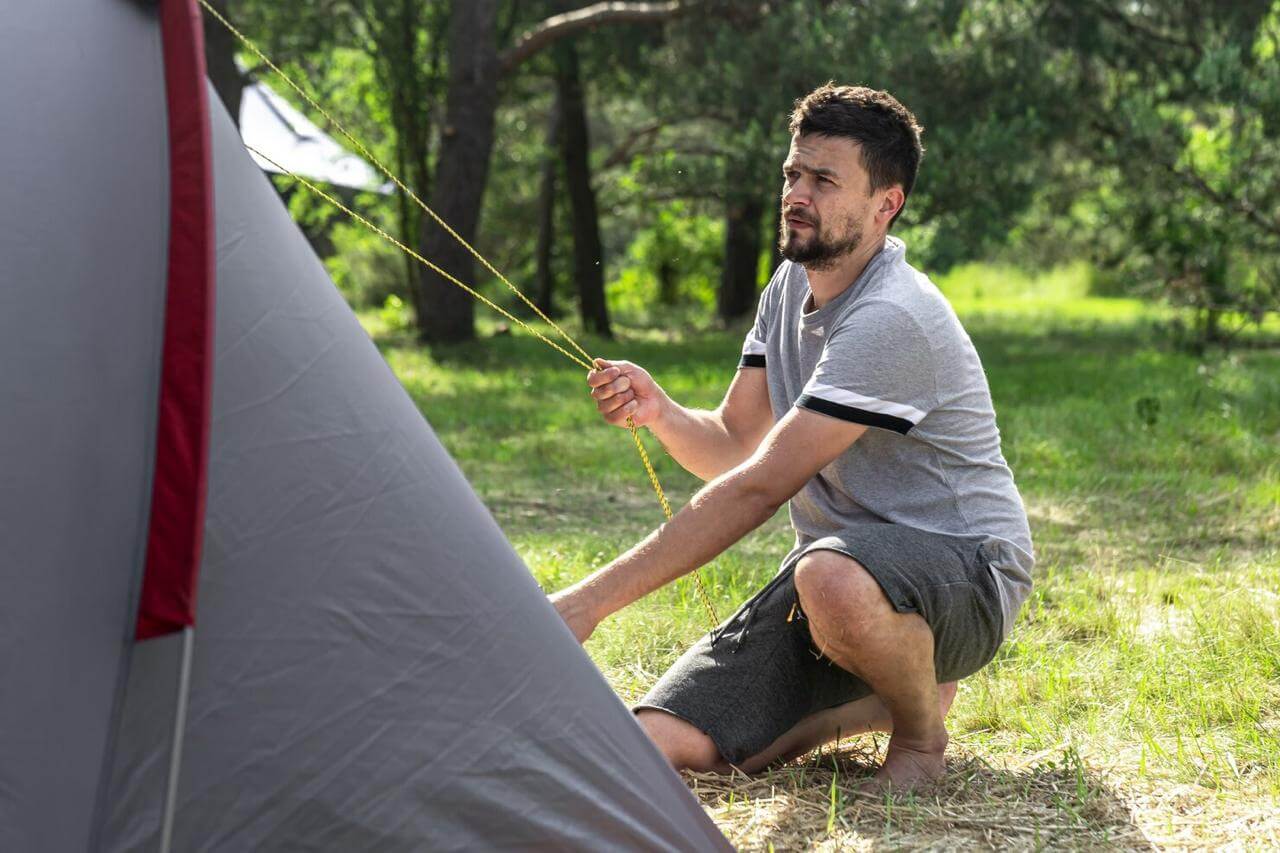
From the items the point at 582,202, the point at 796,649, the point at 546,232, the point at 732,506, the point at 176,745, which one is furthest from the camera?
the point at 546,232

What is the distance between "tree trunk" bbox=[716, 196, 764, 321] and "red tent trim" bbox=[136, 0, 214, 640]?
14.3 meters

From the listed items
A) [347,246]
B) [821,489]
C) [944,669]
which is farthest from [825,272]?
[347,246]

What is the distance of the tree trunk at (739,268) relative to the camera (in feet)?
55.2

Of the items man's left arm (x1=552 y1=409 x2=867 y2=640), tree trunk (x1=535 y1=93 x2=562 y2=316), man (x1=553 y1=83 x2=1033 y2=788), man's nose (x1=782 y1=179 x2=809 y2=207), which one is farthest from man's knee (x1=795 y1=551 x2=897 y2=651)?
tree trunk (x1=535 y1=93 x2=562 y2=316)

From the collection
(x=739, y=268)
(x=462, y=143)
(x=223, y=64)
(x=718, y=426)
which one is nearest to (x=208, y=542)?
(x=718, y=426)

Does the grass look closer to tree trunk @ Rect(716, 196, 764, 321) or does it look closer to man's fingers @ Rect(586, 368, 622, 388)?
man's fingers @ Rect(586, 368, 622, 388)

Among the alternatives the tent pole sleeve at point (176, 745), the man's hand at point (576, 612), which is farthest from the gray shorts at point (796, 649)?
the tent pole sleeve at point (176, 745)

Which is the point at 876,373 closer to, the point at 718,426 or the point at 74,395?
the point at 718,426

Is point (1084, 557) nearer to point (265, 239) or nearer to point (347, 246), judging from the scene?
point (265, 239)

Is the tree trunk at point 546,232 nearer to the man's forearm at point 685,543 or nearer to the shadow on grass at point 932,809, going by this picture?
the shadow on grass at point 932,809

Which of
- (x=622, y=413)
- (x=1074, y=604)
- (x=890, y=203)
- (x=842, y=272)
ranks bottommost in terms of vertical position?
(x=1074, y=604)

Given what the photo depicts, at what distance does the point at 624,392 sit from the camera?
10.5ft

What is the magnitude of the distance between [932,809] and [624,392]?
1107 millimetres

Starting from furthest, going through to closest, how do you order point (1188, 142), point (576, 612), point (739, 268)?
point (739, 268) → point (1188, 142) → point (576, 612)
